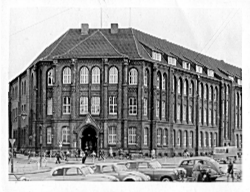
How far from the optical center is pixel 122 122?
15766 millimetres

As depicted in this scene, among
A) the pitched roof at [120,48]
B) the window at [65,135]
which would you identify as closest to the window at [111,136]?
the window at [65,135]

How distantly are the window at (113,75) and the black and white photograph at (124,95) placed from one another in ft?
0.08

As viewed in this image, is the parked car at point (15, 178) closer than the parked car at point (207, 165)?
Yes

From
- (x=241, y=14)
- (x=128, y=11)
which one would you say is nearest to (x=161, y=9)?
(x=128, y=11)

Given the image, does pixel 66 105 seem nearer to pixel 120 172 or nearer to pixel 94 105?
pixel 94 105

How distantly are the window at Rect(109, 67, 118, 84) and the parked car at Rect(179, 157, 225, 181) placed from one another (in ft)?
7.86

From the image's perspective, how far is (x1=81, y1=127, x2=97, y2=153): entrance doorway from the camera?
613 inches

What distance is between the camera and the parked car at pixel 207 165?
47.3 feet

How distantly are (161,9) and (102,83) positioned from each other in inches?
92.4

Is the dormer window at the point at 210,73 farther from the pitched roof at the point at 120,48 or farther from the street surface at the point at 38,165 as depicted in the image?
the street surface at the point at 38,165

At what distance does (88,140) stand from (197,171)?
271 centimetres

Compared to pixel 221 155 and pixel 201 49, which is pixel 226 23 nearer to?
pixel 201 49

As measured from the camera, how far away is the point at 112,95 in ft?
51.5

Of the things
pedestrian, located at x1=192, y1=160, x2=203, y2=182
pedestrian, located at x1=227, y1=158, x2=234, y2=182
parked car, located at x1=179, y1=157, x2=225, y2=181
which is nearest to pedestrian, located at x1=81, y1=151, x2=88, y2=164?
parked car, located at x1=179, y1=157, x2=225, y2=181
